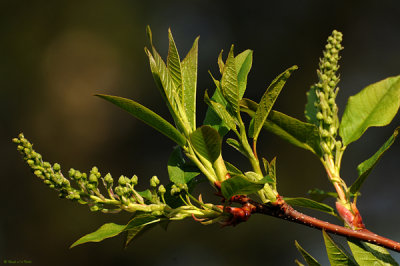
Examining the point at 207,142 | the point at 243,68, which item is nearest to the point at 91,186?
the point at 207,142

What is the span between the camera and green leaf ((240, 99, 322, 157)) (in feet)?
1.64

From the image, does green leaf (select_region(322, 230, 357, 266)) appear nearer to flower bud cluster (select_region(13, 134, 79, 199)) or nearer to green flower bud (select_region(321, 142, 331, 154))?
green flower bud (select_region(321, 142, 331, 154))

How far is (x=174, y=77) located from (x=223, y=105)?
8 centimetres

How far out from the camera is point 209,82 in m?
2.49

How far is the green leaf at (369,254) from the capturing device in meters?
0.46

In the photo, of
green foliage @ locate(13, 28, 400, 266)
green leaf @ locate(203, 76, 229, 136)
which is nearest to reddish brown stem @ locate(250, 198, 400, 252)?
green foliage @ locate(13, 28, 400, 266)

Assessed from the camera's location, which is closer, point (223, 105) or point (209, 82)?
point (223, 105)

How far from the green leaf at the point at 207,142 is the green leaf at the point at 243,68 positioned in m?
0.09

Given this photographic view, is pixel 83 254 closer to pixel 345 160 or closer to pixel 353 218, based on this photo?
pixel 345 160

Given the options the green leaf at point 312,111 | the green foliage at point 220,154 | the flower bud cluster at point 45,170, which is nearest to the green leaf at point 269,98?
the green foliage at point 220,154

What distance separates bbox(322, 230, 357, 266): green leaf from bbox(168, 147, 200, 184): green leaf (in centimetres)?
16

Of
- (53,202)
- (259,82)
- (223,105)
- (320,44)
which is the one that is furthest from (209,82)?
(223,105)

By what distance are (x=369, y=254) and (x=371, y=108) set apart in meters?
0.17

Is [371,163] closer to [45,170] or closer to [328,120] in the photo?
[328,120]
